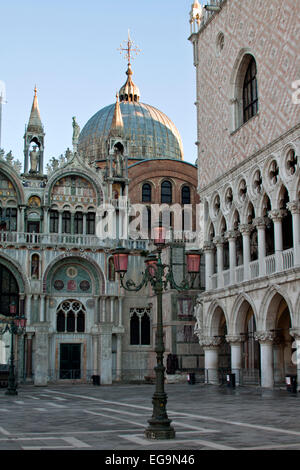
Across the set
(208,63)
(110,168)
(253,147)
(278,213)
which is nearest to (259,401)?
(278,213)

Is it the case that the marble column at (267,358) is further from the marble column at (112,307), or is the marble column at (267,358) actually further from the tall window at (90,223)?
the tall window at (90,223)

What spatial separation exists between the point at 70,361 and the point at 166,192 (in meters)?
13.9

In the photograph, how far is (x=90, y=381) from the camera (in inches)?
1447

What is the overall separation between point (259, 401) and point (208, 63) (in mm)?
→ 18354

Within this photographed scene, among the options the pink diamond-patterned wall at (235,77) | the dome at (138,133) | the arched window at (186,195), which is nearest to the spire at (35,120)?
the pink diamond-patterned wall at (235,77)

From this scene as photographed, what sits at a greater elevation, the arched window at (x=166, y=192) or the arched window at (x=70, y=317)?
the arched window at (x=166, y=192)

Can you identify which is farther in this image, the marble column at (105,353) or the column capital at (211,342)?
the marble column at (105,353)

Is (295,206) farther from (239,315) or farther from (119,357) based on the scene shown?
(119,357)

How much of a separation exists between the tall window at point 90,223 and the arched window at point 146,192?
20.4 ft

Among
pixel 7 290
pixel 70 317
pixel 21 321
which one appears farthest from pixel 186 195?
pixel 21 321

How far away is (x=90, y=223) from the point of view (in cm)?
3906

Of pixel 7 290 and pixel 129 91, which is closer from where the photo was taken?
pixel 7 290

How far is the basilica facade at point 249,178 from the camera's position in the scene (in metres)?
24.2
